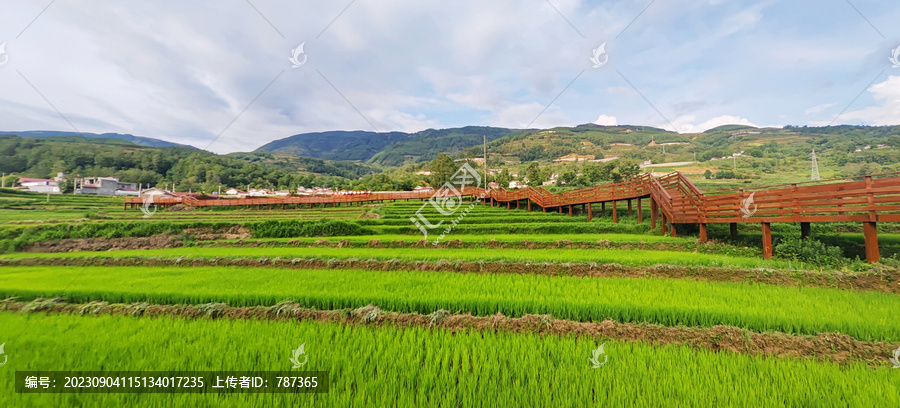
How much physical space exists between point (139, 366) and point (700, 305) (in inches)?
340

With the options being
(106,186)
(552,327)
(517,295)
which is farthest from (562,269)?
(106,186)

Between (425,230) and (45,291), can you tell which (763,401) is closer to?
(45,291)

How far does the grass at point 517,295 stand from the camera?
178 inches

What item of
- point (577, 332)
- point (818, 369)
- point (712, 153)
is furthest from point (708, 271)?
point (712, 153)

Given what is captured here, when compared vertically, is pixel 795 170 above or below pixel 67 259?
above

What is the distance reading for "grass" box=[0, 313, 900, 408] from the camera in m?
2.68

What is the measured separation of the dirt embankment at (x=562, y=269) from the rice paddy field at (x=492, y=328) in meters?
0.04

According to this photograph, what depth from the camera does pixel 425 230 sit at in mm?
17844
